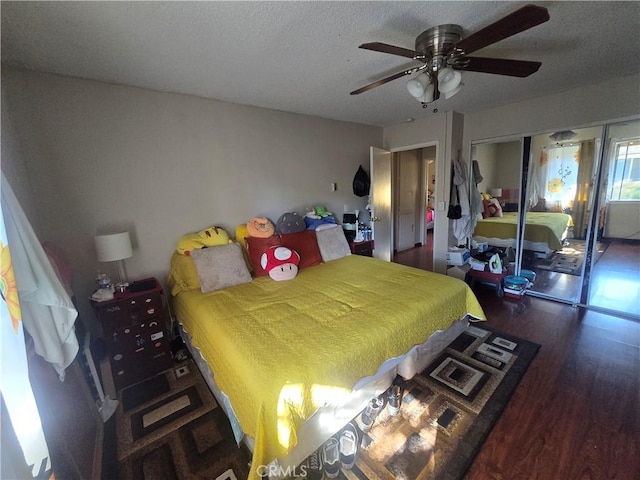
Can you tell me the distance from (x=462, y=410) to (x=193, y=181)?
293 centimetres

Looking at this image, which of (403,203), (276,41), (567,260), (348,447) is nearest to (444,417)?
(348,447)

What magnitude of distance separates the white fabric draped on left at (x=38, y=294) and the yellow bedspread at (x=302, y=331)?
2.35 feet

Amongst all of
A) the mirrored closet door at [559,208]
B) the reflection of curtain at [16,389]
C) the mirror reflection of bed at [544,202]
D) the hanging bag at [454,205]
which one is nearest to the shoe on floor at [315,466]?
the reflection of curtain at [16,389]

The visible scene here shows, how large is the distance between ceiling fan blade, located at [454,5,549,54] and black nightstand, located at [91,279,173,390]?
2.67 metres

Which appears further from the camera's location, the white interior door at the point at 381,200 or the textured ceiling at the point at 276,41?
the white interior door at the point at 381,200

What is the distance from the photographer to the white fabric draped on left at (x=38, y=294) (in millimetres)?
1090

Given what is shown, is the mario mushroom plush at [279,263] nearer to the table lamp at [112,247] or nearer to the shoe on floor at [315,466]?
the table lamp at [112,247]

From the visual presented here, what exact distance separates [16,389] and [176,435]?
1.08 m

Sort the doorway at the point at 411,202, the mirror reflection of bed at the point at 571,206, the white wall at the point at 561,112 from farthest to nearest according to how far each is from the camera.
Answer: the doorway at the point at 411,202 → the mirror reflection of bed at the point at 571,206 → the white wall at the point at 561,112

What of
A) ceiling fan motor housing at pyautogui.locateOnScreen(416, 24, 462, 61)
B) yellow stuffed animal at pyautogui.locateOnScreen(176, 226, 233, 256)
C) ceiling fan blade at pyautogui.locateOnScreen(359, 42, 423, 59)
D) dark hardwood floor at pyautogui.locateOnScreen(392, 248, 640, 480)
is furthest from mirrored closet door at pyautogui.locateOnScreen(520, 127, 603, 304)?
yellow stuffed animal at pyautogui.locateOnScreen(176, 226, 233, 256)

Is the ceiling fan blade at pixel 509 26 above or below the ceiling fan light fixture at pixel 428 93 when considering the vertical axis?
above

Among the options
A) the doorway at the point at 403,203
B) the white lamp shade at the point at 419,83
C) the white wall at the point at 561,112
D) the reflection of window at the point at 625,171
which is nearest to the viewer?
the white lamp shade at the point at 419,83

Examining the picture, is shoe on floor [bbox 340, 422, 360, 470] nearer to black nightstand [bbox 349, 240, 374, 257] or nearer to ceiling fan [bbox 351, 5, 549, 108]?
ceiling fan [bbox 351, 5, 549, 108]

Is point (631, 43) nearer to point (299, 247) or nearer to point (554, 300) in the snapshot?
point (554, 300)
